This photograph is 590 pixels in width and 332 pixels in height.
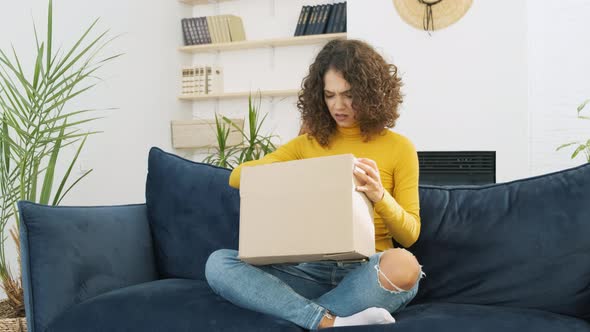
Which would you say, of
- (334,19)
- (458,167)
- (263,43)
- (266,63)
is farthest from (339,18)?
(458,167)

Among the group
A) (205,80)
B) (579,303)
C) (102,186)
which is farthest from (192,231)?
(205,80)

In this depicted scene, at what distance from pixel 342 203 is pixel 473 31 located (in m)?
2.87

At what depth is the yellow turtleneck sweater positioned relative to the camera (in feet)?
5.29

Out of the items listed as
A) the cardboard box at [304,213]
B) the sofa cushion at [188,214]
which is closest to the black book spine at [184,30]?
the sofa cushion at [188,214]

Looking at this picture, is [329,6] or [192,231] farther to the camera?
[329,6]

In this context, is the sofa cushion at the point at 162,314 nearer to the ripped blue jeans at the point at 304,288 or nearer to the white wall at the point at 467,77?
the ripped blue jeans at the point at 304,288

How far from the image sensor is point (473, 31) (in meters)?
3.92

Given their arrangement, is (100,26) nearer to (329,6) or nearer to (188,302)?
(329,6)

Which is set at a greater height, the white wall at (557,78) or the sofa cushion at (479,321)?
the white wall at (557,78)

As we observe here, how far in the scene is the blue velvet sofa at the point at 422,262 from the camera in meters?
1.56

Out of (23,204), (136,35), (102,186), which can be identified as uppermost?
(136,35)

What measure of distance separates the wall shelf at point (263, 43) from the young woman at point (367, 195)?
8.67 ft

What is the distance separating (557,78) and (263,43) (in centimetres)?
209

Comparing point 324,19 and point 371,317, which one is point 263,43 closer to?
point 324,19
